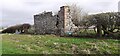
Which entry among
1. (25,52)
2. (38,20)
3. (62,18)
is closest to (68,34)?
(62,18)

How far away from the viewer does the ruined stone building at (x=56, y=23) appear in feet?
75.4

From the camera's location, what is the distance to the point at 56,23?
2417 cm

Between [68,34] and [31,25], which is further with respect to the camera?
[31,25]

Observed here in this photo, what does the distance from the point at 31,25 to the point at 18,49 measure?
18239 millimetres

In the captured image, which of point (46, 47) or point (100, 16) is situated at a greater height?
point (100, 16)

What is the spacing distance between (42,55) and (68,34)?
10631mm

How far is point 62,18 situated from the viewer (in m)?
23.2

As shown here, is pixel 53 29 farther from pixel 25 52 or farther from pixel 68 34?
pixel 25 52

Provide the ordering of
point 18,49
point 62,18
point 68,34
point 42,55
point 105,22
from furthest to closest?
point 62,18 → point 68,34 → point 105,22 → point 18,49 → point 42,55

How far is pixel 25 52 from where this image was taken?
11641 mm

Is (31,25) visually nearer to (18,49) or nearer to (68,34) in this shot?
(68,34)

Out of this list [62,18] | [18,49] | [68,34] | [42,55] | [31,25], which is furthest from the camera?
[31,25]

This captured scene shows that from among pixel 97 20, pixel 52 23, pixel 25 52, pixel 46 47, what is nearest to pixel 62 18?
pixel 52 23

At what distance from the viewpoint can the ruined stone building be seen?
23.0m
